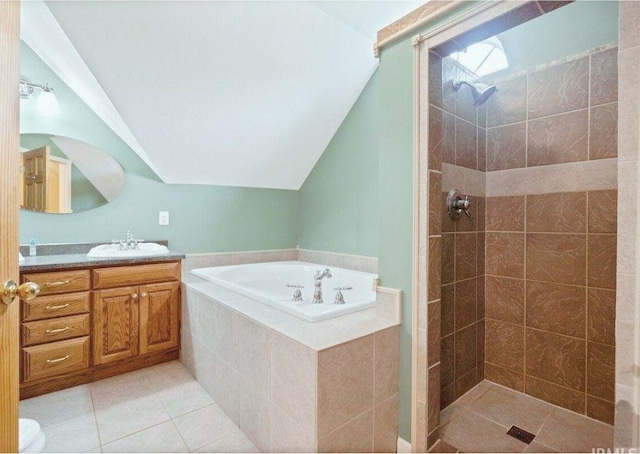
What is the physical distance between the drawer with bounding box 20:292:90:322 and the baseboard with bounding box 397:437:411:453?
6.78ft

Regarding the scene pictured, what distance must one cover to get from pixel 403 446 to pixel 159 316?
186cm

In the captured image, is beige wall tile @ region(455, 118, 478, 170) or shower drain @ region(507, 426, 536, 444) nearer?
shower drain @ region(507, 426, 536, 444)

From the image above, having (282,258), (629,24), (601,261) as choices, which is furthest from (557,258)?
(282,258)

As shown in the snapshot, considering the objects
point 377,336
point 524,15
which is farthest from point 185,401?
point 524,15

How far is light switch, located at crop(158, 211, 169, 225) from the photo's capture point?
9.08 feet

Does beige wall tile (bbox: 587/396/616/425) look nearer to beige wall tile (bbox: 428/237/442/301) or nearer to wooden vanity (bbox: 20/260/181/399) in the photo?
beige wall tile (bbox: 428/237/442/301)

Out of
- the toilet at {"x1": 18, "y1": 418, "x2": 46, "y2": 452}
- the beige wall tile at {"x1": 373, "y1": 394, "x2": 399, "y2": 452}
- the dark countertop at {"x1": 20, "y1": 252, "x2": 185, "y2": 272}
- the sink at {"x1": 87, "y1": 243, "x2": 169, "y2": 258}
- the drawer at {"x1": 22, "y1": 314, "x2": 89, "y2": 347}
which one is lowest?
the beige wall tile at {"x1": 373, "y1": 394, "x2": 399, "y2": 452}

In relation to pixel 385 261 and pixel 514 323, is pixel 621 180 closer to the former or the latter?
pixel 385 261

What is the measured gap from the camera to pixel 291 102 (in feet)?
8.40

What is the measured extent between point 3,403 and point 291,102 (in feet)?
7.69

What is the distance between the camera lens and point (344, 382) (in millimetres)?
1308

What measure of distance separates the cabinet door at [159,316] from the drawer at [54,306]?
35cm

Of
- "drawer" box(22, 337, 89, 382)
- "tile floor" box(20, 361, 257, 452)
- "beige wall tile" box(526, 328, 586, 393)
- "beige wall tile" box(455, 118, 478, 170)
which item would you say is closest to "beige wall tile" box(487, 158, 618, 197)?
"beige wall tile" box(455, 118, 478, 170)

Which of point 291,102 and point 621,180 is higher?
point 291,102
